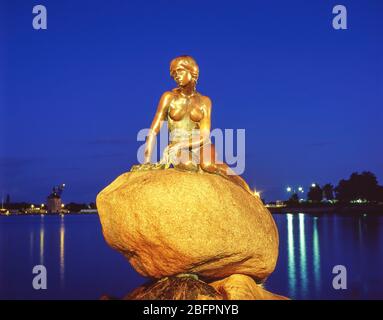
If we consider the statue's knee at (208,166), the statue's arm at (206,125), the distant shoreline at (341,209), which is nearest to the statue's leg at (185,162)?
the statue's knee at (208,166)

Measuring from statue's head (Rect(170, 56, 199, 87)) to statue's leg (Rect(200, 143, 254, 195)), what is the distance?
135cm

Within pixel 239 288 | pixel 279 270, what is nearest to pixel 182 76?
pixel 239 288

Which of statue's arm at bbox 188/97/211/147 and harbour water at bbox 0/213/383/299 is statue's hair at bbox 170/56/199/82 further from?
harbour water at bbox 0/213/383/299

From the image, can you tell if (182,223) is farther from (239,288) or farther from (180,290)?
(239,288)

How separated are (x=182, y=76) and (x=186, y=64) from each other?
24 cm

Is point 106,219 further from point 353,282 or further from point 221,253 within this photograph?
point 353,282

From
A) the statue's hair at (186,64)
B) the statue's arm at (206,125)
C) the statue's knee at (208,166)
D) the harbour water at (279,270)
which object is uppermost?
the statue's hair at (186,64)

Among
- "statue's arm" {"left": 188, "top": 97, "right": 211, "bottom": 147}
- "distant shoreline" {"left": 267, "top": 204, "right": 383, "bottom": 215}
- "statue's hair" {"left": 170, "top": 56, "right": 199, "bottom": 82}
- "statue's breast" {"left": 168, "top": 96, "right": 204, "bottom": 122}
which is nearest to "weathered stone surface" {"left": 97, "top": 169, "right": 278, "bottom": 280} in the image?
"statue's arm" {"left": 188, "top": 97, "right": 211, "bottom": 147}

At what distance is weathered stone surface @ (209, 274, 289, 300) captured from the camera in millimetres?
8352

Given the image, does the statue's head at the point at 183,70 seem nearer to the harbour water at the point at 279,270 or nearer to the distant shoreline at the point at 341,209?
the harbour water at the point at 279,270

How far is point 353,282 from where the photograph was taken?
19.9m

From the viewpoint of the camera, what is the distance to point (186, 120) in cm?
897

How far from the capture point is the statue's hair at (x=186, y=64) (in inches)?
346
